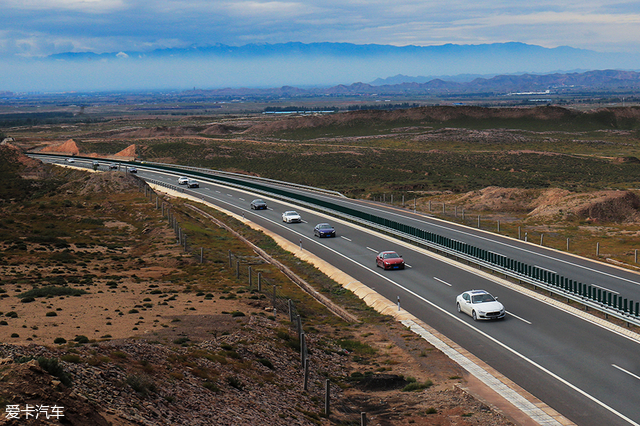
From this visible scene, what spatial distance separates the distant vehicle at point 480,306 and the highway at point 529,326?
0.40 m

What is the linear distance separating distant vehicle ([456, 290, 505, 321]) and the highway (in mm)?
398

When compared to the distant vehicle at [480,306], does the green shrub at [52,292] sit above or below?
above

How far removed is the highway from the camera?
19234 millimetres

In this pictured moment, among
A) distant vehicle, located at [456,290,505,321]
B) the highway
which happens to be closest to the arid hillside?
the highway

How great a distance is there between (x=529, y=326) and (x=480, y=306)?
2299 mm

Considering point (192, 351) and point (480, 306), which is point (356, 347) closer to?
point (480, 306)

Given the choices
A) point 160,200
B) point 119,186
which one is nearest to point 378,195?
point 160,200

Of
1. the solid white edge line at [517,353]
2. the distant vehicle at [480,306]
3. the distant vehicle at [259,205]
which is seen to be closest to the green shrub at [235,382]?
the solid white edge line at [517,353]

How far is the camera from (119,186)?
7825 centimetres

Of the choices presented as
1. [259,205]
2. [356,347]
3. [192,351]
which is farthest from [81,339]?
[259,205]

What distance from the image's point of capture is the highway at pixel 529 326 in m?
19.2

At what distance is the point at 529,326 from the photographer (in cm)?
2641

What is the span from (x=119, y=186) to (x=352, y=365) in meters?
61.9

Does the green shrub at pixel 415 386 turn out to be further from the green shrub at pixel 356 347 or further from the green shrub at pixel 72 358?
the green shrub at pixel 72 358
